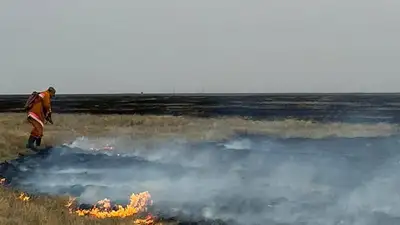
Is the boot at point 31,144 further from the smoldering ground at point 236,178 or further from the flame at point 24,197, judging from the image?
the flame at point 24,197

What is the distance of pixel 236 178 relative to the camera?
16688 mm

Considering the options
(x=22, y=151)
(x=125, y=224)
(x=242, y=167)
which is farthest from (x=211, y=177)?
(x=22, y=151)

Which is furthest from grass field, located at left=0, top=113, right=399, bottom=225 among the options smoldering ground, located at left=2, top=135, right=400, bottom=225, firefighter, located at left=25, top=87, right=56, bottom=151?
smoldering ground, located at left=2, top=135, right=400, bottom=225

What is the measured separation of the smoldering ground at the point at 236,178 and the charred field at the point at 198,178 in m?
0.03

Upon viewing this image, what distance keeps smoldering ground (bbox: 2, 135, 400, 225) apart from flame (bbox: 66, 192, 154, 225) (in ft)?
1.37

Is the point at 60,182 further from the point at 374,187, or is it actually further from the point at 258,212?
the point at 374,187

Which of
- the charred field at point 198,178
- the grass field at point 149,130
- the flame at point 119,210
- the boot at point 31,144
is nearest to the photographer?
the flame at point 119,210

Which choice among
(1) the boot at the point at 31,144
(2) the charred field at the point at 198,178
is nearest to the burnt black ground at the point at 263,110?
(2) the charred field at the point at 198,178

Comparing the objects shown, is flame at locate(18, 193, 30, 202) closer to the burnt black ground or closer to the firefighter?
the firefighter

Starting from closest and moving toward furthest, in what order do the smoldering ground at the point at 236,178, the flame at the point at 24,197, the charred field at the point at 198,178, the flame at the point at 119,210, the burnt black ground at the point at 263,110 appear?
the flame at the point at 119,210
the charred field at the point at 198,178
the smoldering ground at the point at 236,178
the flame at the point at 24,197
the burnt black ground at the point at 263,110

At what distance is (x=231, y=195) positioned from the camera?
46.5ft

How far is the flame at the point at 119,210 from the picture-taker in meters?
11.7

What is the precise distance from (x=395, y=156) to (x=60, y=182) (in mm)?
13065

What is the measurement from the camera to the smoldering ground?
41.0 ft
